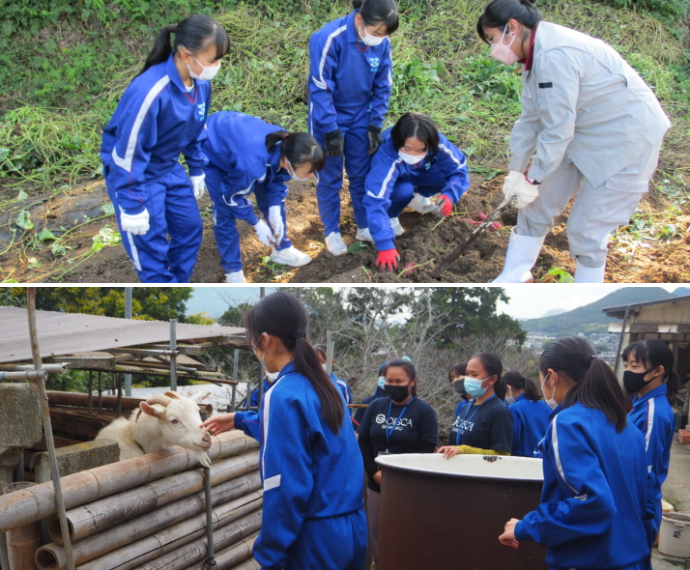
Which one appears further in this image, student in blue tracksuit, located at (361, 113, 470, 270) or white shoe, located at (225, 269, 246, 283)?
white shoe, located at (225, 269, 246, 283)

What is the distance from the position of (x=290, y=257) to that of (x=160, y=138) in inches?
69.2

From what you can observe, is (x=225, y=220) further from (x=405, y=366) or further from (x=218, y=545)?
(x=218, y=545)

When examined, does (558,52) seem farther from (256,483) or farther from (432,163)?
(256,483)

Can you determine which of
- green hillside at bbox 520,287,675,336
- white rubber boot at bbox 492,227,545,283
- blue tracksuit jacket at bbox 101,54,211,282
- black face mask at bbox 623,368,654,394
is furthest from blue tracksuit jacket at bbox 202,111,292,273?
green hillside at bbox 520,287,675,336

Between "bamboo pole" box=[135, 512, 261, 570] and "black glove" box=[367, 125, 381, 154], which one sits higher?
"black glove" box=[367, 125, 381, 154]

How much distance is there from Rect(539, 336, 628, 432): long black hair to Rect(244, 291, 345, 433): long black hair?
2.65ft

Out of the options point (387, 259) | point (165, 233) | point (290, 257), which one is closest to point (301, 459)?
point (165, 233)

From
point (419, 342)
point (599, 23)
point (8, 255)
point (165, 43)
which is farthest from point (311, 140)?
point (599, 23)

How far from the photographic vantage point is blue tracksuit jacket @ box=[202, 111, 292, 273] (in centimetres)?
490

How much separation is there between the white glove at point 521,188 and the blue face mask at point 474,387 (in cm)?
148

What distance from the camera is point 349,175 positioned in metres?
5.77

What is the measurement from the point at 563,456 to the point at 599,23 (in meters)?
10.5

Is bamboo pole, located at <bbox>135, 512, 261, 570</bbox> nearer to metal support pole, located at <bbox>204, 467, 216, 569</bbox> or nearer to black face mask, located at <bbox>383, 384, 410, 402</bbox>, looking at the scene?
metal support pole, located at <bbox>204, 467, 216, 569</bbox>

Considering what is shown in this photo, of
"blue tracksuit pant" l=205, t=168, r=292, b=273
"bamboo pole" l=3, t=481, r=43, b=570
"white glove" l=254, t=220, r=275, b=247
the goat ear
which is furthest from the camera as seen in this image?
"white glove" l=254, t=220, r=275, b=247
